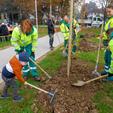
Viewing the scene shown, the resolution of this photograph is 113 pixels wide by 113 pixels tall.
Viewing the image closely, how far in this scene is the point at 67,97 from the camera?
6441mm

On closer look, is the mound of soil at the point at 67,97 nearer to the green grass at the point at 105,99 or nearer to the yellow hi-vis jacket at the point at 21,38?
the green grass at the point at 105,99

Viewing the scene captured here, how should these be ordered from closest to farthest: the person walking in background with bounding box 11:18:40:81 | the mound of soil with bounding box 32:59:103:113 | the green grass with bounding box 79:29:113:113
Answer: the mound of soil with bounding box 32:59:103:113 → the green grass with bounding box 79:29:113:113 → the person walking in background with bounding box 11:18:40:81

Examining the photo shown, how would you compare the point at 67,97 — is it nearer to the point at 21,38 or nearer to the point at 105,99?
the point at 105,99

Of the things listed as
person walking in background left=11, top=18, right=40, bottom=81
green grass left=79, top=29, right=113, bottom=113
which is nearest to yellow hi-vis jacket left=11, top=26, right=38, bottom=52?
person walking in background left=11, top=18, right=40, bottom=81

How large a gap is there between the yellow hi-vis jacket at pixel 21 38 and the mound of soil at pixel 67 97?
46.2 inches

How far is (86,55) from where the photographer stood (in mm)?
12797

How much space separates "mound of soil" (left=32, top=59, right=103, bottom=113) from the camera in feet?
19.8

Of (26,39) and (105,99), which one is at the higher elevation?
(26,39)

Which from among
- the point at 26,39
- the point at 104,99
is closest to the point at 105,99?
the point at 104,99

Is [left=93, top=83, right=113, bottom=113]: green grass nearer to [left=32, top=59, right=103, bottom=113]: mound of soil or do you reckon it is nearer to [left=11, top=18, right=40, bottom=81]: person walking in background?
[left=32, top=59, right=103, bottom=113]: mound of soil

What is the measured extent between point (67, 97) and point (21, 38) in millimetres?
2202

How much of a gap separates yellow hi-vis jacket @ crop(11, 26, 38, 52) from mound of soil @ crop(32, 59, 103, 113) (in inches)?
46.2

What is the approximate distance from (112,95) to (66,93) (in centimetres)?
125

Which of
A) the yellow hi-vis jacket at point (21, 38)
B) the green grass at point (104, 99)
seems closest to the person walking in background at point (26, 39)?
the yellow hi-vis jacket at point (21, 38)
